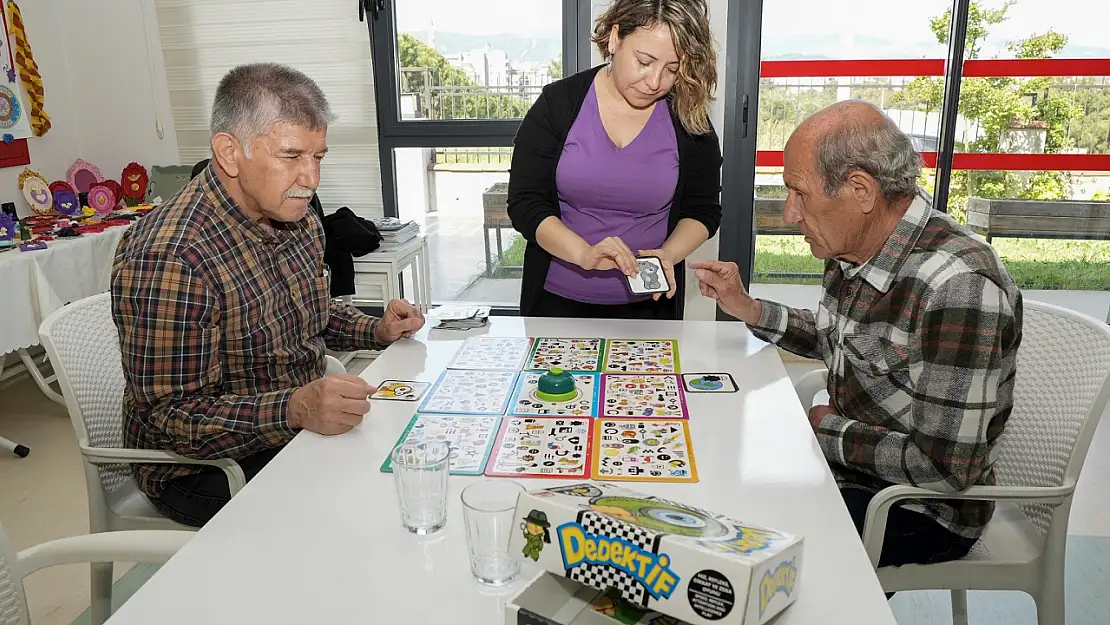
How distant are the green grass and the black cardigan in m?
2.15

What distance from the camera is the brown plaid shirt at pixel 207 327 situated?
1.43 meters

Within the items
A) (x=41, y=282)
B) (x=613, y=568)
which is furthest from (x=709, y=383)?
(x=41, y=282)

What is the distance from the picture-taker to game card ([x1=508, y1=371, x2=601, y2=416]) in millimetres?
1462

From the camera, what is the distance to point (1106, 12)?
387 centimetres

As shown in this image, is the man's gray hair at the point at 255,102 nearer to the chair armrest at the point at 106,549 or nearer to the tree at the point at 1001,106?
the chair armrest at the point at 106,549

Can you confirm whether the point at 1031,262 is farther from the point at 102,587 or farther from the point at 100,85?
the point at 100,85

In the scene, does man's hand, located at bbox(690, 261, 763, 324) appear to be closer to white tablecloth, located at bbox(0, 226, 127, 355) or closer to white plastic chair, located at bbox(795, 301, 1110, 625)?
white plastic chair, located at bbox(795, 301, 1110, 625)

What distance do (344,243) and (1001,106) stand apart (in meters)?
3.18

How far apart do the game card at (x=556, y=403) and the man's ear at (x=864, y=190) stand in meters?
0.58

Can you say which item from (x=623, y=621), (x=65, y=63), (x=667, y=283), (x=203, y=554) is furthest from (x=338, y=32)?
(x=623, y=621)

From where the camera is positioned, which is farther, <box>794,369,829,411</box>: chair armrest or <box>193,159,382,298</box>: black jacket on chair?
<box>193,159,382,298</box>: black jacket on chair

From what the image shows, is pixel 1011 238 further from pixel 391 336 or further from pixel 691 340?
pixel 391 336

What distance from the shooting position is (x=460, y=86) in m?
4.16

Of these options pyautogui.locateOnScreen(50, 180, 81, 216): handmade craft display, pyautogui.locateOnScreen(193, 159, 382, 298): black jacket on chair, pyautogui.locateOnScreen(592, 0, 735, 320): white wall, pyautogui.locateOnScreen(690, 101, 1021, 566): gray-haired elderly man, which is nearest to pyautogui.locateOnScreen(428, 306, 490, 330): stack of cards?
pyautogui.locateOnScreen(690, 101, 1021, 566): gray-haired elderly man
